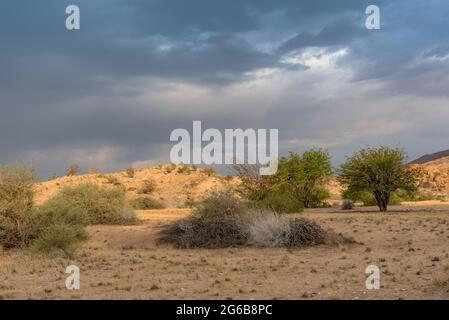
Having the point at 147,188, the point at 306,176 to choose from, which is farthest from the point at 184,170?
the point at 306,176

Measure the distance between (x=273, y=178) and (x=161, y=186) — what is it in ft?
97.3

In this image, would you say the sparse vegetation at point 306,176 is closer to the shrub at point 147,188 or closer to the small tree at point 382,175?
the small tree at point 382,175

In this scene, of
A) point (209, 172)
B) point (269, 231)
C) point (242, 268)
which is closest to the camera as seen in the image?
point (242, 268)

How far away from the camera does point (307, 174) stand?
43625 millimetres

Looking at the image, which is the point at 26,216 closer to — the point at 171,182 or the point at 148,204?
the point at 148,204

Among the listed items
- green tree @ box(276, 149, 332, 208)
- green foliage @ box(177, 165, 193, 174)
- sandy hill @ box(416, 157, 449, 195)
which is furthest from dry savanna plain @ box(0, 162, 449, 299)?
sandy hill @ box(416, 157, 449, 195)

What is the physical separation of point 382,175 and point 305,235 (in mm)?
17152

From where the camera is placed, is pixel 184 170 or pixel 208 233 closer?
pixel 208 233

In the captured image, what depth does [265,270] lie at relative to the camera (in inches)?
609

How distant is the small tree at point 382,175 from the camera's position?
3609 centimetres

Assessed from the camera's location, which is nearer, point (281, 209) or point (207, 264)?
point (207, 264)
